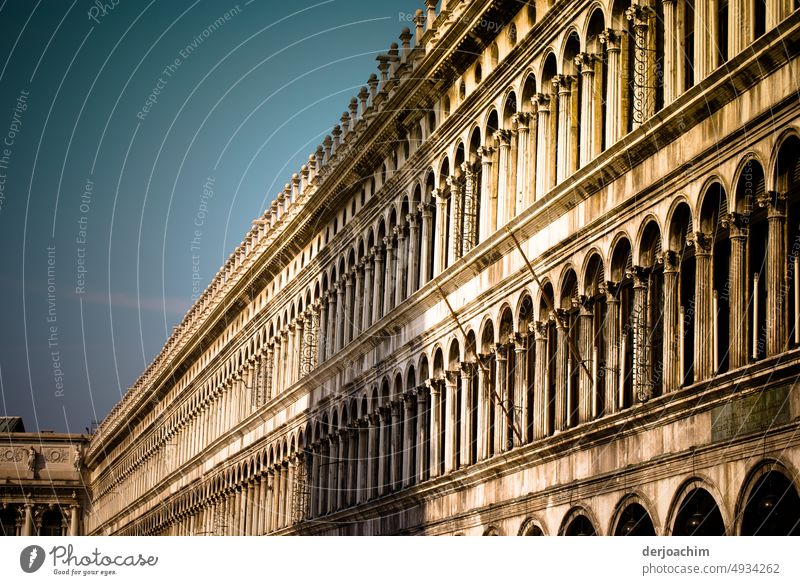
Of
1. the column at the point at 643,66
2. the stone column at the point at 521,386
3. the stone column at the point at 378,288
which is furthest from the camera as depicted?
the stone column at the point at 378,288

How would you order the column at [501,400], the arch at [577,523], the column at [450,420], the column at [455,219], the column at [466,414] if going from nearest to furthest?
the arch at [577,523] → the column at [501,400] → the column at [466,414] → the column at [450,420] → the column at [455,219]

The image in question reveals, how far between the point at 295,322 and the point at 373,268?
1201cm

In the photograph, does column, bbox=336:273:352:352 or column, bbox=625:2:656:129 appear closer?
column, bbox=625:2:656:129

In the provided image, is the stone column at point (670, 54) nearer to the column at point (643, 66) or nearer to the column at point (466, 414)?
the column at point (643, 66)

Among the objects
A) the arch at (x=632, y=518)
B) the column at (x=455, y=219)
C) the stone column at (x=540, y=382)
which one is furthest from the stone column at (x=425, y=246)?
the arch at (x=632, y=518)

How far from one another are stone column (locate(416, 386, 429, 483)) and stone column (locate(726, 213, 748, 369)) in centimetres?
1954

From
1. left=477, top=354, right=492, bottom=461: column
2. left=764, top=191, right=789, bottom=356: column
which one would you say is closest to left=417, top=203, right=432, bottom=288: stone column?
left=477, top=354, right=492, bottom=461: column

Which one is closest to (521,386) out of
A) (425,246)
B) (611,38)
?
(611,38)

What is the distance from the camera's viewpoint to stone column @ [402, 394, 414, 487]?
4856cm

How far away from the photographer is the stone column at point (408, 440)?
159 ft

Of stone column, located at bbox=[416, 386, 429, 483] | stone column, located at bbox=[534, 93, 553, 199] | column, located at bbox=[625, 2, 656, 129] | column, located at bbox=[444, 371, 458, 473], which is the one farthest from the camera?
stone column, located at bbox=[416, 386, 429, 483]

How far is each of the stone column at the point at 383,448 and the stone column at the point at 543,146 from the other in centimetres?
1425

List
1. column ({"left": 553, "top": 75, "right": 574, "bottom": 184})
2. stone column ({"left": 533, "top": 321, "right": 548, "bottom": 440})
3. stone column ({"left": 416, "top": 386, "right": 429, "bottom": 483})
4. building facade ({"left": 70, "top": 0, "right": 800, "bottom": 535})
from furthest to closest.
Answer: stone column ({"left": 416, "top": 386, "right": 429, "bottom": 483}) → stone column ({"left": 533, "top": 321, "right": 548, "bottom": 440}) → column ({"left": 553, "top": 75, "right": 574, "bottom": 184}) → building facade ({"left": 70, "top": 0, "right": 800, "bottom": 535})

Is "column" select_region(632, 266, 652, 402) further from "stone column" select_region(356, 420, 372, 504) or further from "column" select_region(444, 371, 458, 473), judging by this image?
"stone column" select_region(356, 420, 372, 504)
